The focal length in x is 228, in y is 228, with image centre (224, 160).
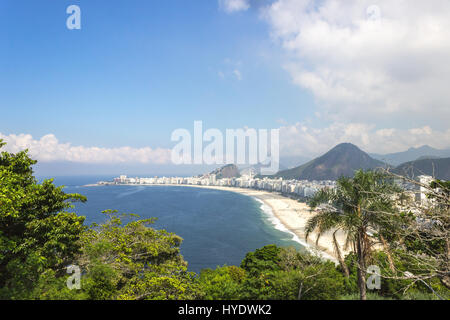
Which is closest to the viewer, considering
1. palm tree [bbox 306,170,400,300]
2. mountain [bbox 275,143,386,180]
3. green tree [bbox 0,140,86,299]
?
green tree [bbox 0,140,86,299]

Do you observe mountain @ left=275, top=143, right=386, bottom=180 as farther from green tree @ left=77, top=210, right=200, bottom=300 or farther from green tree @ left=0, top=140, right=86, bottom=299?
green tree @ left=0, top=140, right=86, bottom=299

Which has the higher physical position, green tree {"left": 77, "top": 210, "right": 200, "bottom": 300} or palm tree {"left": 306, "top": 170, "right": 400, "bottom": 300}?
palm tree {"left": 306, "top": 170, "right": 400, "bottom": 300}

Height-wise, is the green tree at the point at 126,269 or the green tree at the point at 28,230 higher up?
the green tree at the point at 28,230

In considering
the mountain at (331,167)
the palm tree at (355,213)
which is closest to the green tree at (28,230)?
the palm tree at (355,213)

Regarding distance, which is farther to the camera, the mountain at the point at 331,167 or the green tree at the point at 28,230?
the mountain at the point at 331,167

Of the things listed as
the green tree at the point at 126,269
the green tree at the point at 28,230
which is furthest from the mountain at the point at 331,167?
the green tree at the point at 28,230

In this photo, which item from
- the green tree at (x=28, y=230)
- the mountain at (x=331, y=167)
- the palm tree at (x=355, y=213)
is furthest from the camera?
the mountain at (x=331, y=167)

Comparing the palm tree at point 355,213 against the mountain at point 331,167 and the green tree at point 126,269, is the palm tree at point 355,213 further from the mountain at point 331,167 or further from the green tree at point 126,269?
the mountain at point 331,167

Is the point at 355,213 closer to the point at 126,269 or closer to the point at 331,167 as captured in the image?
the point at 126,269

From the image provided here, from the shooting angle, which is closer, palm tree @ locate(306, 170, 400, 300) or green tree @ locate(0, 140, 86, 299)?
green tree @ locate(0, 140, 86, 299)

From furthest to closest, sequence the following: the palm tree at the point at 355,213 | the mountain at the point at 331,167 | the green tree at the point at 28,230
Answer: the mountain at the point at 331,167 < the palm tree at the point at 355,213 < the green tree at the point at 28,230

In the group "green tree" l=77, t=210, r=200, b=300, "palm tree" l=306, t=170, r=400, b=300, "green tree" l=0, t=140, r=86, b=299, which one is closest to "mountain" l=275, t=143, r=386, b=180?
"palm tree" l=306, t=170, r=400, b=300

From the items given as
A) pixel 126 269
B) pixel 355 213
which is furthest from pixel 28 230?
pixel 355 213
